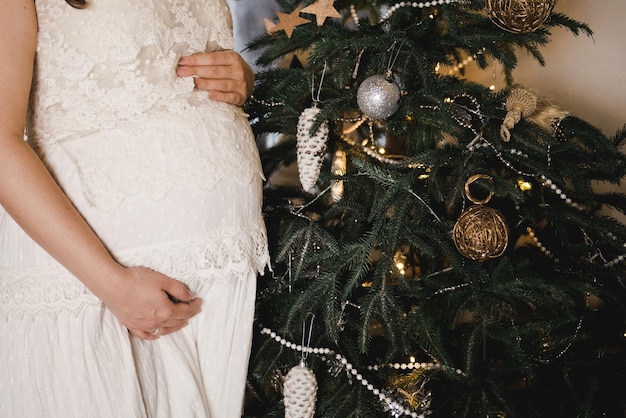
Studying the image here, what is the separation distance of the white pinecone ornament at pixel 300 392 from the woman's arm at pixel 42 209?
0.45m

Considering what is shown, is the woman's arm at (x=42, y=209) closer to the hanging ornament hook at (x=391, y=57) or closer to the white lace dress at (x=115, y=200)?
the white lace dress at (x=115, y=200)

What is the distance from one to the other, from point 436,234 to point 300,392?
43 cm

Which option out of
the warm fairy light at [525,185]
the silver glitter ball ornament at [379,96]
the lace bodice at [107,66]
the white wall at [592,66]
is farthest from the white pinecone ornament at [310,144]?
the white wall at [592,66]

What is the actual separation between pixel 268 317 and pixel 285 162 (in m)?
0.41

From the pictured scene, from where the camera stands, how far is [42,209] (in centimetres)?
76

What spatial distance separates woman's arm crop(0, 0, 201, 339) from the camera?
73cm

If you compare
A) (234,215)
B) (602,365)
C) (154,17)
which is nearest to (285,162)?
(234,215)

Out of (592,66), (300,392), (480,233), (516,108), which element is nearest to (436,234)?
(480,233)

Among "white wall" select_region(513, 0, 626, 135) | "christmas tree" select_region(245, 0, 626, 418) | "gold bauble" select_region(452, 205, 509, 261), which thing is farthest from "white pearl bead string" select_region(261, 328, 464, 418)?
"white wall" select_region(513, 0, 626, 135)

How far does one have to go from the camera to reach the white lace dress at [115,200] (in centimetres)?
81

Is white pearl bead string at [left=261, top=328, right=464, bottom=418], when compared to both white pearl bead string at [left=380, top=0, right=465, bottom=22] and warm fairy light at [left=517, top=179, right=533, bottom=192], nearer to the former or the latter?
warm fairy light at [left=517, top=179, right=533, bottom=192]

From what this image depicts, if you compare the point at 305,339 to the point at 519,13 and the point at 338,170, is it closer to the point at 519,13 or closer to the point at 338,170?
the point at 338,170

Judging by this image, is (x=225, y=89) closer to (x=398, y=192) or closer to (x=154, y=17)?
(x=154, y=17)

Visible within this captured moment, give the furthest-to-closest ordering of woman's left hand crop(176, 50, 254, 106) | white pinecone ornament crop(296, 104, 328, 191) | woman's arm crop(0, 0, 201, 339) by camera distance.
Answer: white pinecone ornament crop(296, 104, 328, 191)
woman's left hand crop(176, 50, 254, 106)
woman's arm crop(0, 0, 201, 339)
